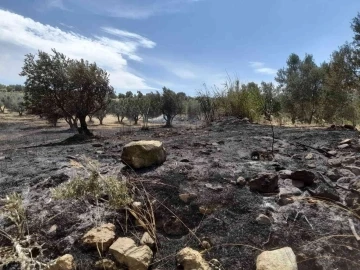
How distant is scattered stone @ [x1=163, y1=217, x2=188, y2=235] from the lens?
8.30 ft

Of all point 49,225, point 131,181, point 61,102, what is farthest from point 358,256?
point 61,102

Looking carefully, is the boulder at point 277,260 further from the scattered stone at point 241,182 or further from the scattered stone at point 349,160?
the scattered stone at point 349,160

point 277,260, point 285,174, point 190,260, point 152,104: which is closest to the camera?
point 277,260

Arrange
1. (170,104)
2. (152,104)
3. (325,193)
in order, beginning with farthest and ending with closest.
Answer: (152,104), (170,104), (325,193)

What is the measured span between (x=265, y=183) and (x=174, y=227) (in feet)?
3.17

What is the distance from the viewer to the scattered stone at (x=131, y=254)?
2.14 m

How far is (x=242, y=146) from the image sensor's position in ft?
15.3

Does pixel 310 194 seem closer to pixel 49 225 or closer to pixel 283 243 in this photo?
pixel 283 243

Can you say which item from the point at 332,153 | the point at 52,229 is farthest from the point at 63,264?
the point at 332,153

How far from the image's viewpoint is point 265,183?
2.95 metres

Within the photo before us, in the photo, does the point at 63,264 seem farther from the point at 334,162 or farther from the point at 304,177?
the point at 334,162

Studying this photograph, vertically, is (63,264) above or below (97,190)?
below

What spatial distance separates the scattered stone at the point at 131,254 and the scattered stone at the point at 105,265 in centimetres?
5

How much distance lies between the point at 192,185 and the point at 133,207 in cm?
65
